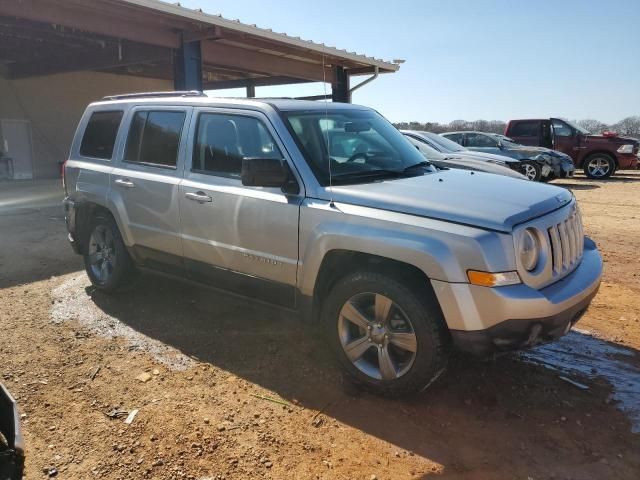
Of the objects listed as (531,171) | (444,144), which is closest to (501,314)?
(444,144)

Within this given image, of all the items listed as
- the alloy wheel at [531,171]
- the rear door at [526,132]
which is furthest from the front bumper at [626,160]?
the alloy wheel at [531,171]

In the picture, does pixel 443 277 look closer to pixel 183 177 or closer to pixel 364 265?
pixel 364 265

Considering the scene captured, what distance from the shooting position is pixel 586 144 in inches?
704

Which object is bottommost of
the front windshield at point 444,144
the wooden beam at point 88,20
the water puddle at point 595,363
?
the water puddle at point 595,363

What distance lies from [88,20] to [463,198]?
899 centimetres

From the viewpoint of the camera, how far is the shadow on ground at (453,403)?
282cm

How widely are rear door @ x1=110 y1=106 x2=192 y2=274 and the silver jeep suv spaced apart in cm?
2

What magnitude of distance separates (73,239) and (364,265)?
11.8 feet

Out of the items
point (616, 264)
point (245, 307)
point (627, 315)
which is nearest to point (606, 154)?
point (616, 264)

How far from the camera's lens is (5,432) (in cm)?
230

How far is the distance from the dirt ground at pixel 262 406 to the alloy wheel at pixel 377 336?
9.0 inches

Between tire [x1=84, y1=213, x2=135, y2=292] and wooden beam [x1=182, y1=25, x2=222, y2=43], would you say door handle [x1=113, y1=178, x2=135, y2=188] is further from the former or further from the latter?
wooden beam [x1=182, y1=25, x2=222, y2=43]

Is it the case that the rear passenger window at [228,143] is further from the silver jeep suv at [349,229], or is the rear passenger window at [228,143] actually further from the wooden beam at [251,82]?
the wooden beam at [251,82]

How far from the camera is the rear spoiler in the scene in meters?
2.13
